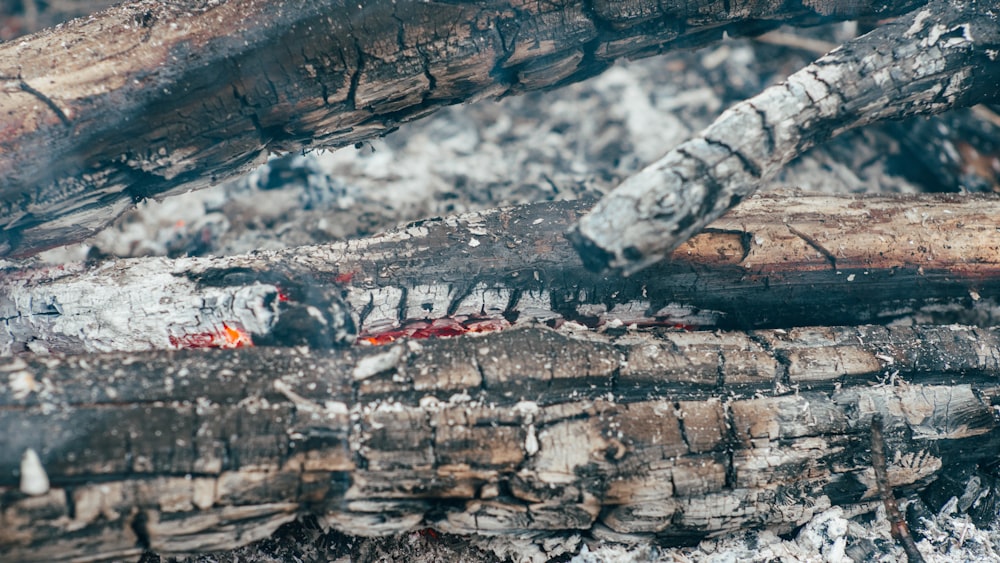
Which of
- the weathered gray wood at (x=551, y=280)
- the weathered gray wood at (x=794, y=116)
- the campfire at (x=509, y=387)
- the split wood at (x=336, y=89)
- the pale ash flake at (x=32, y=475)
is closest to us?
the pale ash flake at (x=32, y=475)

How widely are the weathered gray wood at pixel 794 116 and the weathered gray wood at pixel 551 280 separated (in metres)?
0.45

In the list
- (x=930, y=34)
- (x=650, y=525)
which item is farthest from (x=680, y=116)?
(x=650, y=525)

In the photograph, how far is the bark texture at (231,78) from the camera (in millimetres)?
2395

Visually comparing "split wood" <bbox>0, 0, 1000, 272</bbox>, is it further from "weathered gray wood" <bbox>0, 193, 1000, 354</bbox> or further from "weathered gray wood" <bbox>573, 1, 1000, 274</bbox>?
"weathered gray wood" <bbox>0, 193, 1000, 354</bbox>

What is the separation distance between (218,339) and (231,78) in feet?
3.55

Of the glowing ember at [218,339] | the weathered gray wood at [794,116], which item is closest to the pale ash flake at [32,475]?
the glowing ember at [218,339]

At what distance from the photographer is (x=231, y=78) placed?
248 centimetres

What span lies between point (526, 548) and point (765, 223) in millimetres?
1763

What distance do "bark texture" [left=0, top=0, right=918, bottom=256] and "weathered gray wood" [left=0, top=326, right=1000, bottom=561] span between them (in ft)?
2.78

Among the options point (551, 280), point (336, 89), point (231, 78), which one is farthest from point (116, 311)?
point (551, 280)

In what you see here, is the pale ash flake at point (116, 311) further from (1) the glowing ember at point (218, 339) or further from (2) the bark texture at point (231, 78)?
(2) the bark texture at point (231, 78)

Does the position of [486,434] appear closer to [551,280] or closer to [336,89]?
[551,280]

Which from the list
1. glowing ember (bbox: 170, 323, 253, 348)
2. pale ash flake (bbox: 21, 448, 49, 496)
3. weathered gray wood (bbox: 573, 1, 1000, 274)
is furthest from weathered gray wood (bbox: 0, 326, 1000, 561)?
weathered gray wood (bbox: 573, 1, 1000, 274)

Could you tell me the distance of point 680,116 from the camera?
187 inches
